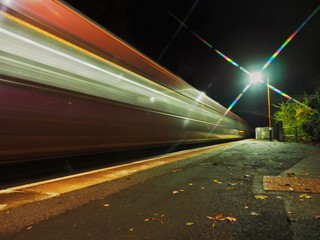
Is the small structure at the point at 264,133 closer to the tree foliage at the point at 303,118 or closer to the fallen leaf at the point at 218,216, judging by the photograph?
the tree foliage at the point at 303,118

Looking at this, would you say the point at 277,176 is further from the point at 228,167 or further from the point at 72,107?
the point at 72,107

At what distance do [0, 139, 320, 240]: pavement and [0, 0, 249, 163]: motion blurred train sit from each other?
0.96m

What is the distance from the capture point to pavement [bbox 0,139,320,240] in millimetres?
2822

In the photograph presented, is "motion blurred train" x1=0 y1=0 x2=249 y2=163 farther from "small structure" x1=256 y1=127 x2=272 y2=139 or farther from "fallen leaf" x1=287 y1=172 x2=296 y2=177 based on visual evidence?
"small structure" x1=256 y1=127 x2=272 y2=139

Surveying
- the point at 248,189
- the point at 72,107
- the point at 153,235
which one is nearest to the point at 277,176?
the point at 248,189

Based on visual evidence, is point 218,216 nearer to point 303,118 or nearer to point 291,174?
→ point 291,174

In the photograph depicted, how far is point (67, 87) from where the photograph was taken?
501cm

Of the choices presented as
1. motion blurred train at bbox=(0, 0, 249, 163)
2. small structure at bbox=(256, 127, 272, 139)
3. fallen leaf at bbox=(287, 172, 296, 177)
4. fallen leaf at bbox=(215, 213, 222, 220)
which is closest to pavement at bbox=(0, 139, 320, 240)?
fallen leaf at bbox=(215, 213, 222, 220)

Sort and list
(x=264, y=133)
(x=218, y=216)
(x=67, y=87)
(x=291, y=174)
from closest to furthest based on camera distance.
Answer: (x=218, y=216) < (x=67, y=87) < (x=291, y=174) < (x=264, y=133)

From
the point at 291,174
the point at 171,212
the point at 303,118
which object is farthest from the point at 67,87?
the point at 303,118

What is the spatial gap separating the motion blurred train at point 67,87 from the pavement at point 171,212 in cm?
96

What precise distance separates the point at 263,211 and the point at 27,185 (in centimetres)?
352

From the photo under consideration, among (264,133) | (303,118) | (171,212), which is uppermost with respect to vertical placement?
(303,118)

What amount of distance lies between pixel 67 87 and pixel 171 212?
2.80m
